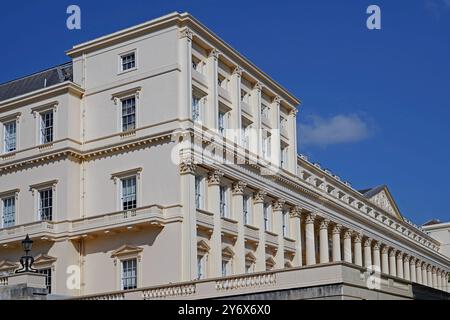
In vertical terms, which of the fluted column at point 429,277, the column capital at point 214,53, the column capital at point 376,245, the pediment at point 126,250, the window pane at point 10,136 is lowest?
the pediment at point 126,250

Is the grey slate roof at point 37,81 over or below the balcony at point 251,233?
over

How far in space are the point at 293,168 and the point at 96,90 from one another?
1571 centimetres

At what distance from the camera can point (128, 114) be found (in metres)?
48.3

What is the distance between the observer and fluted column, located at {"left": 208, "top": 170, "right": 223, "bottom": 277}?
152ft

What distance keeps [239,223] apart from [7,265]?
1360 centimetres

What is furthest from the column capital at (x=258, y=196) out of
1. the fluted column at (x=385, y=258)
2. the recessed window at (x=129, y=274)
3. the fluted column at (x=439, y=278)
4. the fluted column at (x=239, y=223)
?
the fluted column at (x=439, y=278)

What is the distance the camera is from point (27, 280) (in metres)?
35.1

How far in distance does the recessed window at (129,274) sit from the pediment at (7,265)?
680 cm

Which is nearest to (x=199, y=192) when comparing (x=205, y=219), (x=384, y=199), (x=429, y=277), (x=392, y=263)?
(x=205, y=219)

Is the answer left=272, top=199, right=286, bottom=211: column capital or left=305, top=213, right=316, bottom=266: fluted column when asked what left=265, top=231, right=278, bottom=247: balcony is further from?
left=305, top=213, right=316, bottom=266: fluted column

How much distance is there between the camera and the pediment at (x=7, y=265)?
48406 mm

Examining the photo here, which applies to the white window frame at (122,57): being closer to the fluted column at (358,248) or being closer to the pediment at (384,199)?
the fluted column at (358,248)

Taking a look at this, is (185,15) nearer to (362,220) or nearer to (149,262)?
(149,262)
